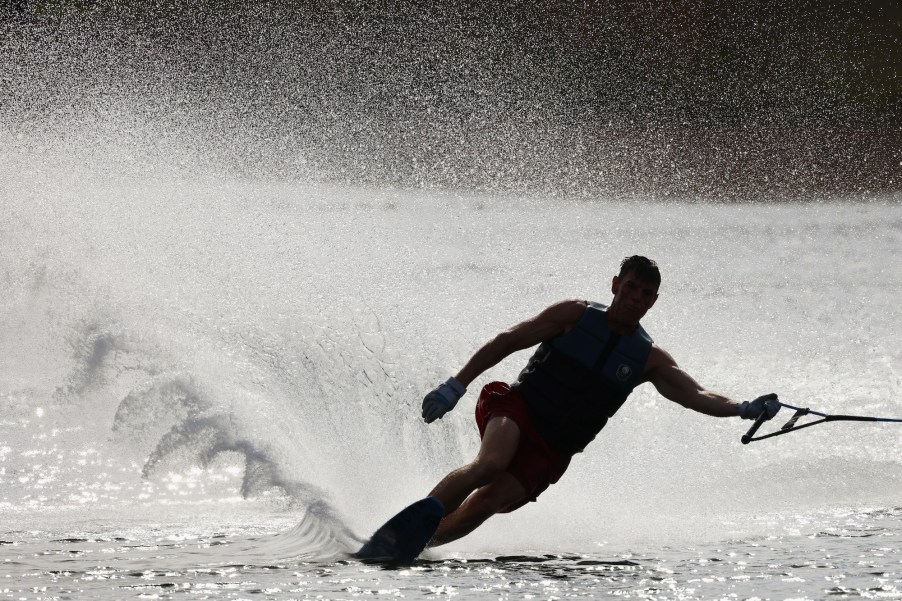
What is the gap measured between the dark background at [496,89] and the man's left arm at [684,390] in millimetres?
18622

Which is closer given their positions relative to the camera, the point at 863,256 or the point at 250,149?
the point at 863,256

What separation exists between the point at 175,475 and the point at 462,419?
5.62 feet

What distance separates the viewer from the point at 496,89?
A: 33.8 meters

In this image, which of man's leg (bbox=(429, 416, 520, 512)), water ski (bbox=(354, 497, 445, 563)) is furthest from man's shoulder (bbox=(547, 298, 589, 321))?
water ski (bbox=(354, 497, 445, 563))

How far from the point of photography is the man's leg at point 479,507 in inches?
211

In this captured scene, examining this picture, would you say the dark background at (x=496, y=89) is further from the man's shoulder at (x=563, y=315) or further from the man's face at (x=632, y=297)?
the man's face at (x=632, y=297)

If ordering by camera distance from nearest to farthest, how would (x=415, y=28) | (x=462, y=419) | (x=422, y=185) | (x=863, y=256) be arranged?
(x=462, y=419), (x=863, y=256), (x=422, y=185), (x=415, y=28)

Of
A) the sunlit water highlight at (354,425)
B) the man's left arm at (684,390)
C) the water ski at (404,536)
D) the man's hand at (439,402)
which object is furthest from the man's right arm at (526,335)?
the sunlit water highlight at (354,425)

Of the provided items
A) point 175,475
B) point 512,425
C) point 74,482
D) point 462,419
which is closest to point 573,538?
point 512,425

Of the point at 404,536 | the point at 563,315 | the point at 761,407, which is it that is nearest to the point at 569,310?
the point at 563,315

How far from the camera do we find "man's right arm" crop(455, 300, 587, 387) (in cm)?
556

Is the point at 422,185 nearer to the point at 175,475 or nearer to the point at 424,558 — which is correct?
the point at 175,475

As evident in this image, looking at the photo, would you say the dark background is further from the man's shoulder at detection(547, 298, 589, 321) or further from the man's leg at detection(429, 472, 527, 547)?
the man's leg at detection(429, 472, 527, 547)

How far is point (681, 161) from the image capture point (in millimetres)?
29578
